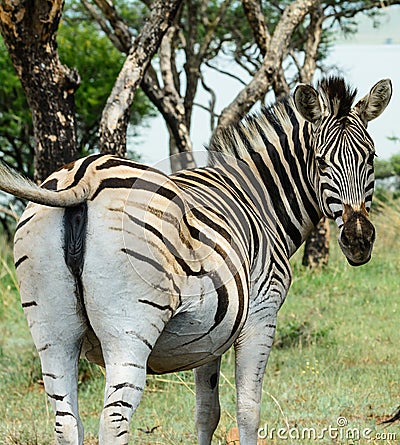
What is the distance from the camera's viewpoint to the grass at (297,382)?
17.2 feet

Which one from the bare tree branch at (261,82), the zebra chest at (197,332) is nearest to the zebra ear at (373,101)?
the zebra chest at (197,332)

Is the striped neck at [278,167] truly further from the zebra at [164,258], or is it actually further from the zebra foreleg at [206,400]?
the zebra foreleg at [206,400]

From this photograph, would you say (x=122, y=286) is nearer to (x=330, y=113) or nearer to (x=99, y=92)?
(x=330, y=113)

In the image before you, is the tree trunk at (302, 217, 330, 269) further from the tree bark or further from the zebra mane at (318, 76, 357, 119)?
the zebra mane at (318, 76, 357, 119)

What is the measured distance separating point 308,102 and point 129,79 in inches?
126

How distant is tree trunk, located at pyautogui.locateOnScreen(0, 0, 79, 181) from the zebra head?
2.83m

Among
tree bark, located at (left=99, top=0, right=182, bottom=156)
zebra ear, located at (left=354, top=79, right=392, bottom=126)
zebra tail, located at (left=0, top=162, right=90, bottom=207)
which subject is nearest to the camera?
zebra tail, located at (left=0, top=162, right=90, bottom=207)

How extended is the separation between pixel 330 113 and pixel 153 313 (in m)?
1.64

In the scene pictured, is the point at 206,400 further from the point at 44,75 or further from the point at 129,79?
the point at 129,79

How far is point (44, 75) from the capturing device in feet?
20.8

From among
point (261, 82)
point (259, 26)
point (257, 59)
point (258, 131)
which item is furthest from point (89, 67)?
point (258, 131)

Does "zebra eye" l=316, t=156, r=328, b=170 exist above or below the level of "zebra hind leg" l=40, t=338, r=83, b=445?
above

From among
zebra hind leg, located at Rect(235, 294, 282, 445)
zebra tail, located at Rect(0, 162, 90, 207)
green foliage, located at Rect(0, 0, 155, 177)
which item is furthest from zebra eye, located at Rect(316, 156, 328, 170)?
green foliage, located at Rect(0, 0, 155, 177)

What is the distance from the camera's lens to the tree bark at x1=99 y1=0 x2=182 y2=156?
6734 mm
